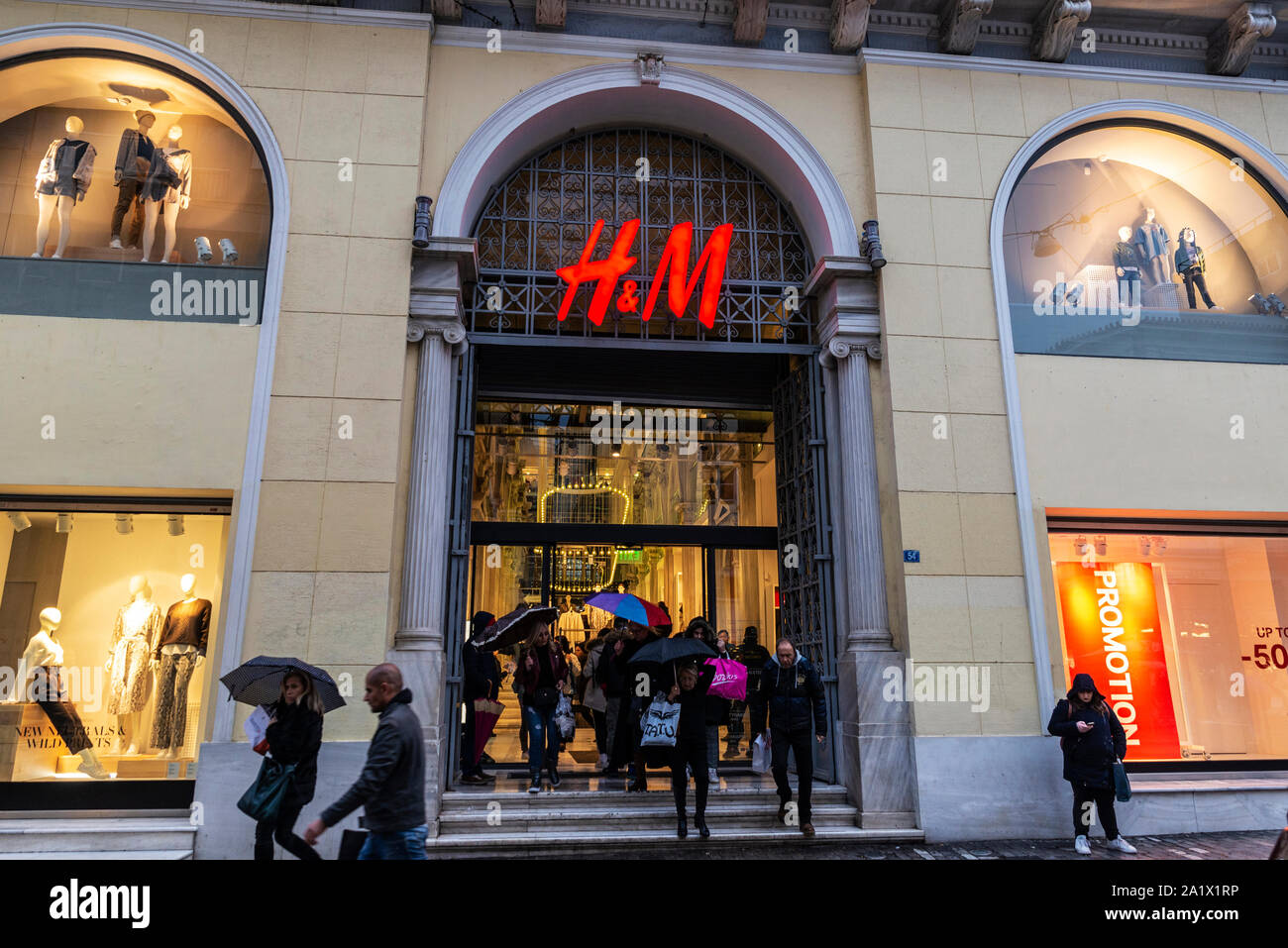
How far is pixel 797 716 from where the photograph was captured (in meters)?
7.69

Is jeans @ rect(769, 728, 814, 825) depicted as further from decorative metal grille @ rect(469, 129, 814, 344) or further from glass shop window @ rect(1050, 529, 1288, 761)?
decorative metal grille @ rect(469, 129, 814, 344)

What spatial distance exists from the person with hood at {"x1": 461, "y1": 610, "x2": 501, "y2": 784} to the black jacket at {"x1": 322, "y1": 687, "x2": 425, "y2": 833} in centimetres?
437

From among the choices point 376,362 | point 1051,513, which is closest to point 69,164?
point 376,362

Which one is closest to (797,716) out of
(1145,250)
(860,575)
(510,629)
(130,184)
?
(860,575)

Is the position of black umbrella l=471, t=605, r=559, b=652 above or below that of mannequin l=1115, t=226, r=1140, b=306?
below

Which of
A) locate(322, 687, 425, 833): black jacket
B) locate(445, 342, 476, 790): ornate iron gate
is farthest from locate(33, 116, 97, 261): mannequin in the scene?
locate(322, 687, 425, 833): black jacket

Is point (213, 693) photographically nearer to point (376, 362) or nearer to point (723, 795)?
point (376, 362)

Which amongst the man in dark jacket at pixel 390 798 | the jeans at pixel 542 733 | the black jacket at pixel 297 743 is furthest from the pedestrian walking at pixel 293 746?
the jeans at pixel 542 733

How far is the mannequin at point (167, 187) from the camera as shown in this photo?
925 centimetres

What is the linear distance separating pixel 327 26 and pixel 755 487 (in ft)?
26.3

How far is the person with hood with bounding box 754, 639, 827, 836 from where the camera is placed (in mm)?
7664

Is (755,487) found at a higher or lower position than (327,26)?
lower
